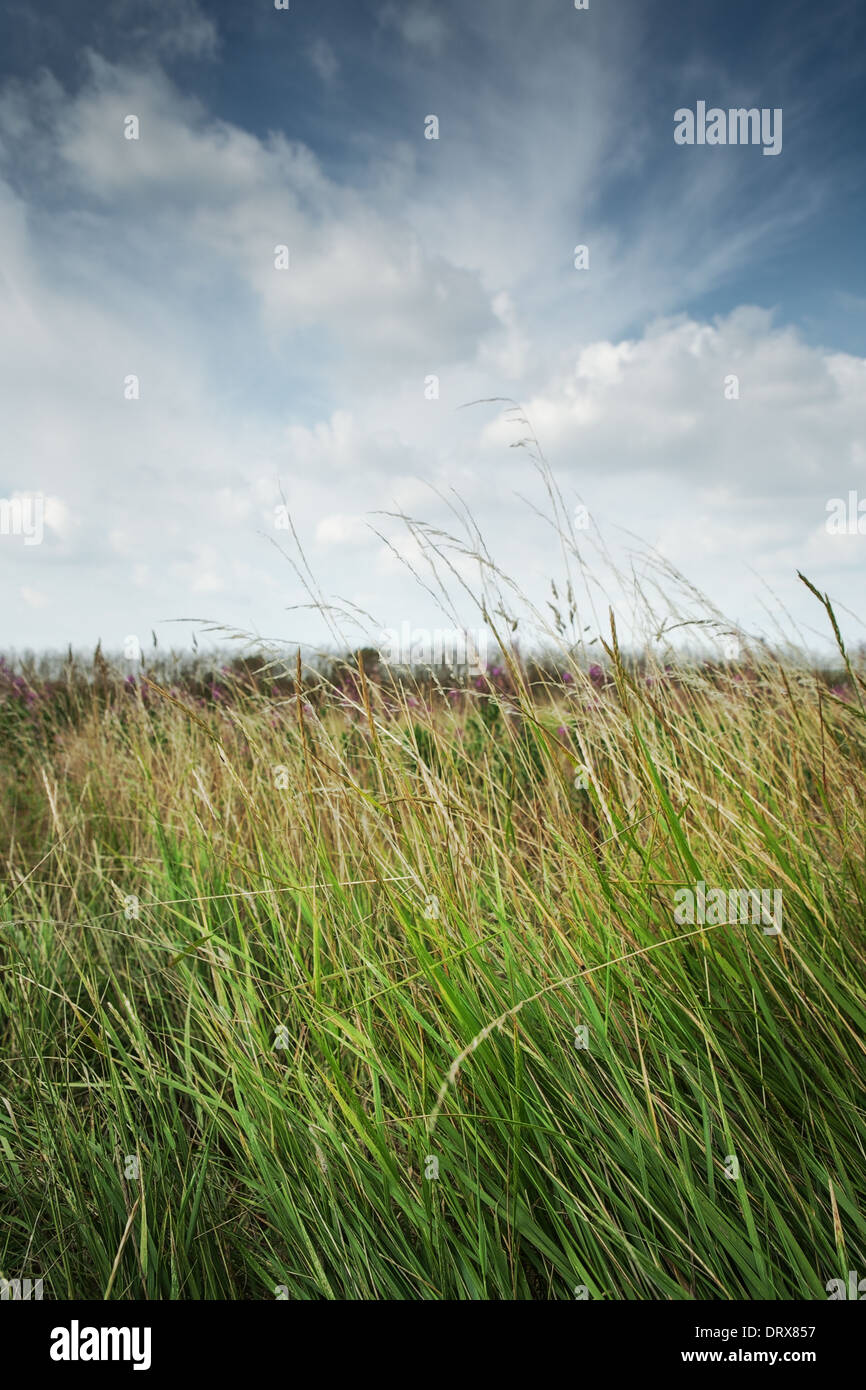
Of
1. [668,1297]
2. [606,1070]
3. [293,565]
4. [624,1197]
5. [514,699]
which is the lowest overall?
[668,1297]

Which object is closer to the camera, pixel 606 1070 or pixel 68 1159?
pixel 606 1070

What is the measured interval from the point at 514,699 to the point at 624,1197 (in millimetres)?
1220

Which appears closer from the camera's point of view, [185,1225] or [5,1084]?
[185,1225]

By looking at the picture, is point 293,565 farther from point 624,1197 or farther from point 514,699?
point 624,1197

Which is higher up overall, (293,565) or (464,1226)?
(293,565)

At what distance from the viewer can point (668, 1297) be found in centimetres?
106

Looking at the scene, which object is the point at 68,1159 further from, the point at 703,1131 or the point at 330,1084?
the point at 703,1131

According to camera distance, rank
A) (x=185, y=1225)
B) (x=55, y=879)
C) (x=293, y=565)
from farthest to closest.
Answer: (x=55, y=879)
(x=293, y=565)
(x=185, y=1225)

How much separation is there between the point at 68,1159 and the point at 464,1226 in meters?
0.93

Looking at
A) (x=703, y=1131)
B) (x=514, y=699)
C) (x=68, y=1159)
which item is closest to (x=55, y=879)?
(x=68, y=1159)

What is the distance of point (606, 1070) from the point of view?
1348mm
